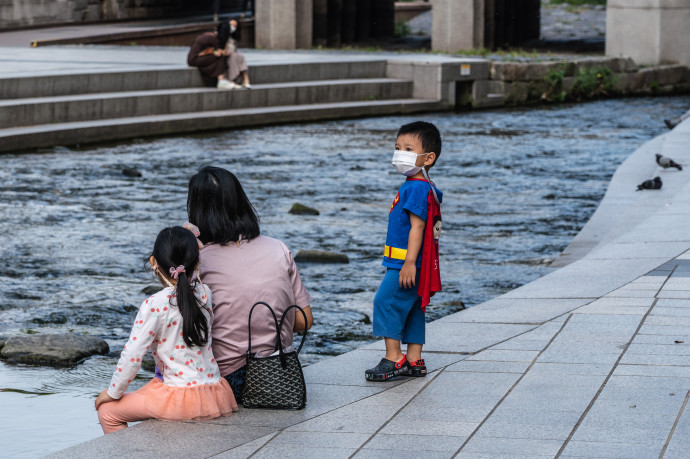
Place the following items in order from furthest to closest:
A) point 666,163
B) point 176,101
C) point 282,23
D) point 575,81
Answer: point 282,23 < point 575,81 < point 176,101 < point 666,163

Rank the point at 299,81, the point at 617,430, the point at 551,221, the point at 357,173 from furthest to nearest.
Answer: the point at 299,81 < the point at 357,173 < the point at 551,221 < the point at 617,430

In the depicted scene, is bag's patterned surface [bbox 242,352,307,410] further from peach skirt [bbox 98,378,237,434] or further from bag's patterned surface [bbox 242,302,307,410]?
peach skirt [bbox 98,378,237,434]

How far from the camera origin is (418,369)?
504cm

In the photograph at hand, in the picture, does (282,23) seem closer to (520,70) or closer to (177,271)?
(520,70)

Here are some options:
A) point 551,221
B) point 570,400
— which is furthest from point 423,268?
point 551,221

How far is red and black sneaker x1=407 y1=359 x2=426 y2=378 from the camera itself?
16.5 ft

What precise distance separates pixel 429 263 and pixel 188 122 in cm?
1275

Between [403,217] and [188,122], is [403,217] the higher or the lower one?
the higher one

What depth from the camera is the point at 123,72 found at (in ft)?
57.6

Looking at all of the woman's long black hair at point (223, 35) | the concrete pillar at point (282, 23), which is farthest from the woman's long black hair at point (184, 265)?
the concrete pillar at point (282, 23)

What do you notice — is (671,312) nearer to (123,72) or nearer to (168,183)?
(168,183)

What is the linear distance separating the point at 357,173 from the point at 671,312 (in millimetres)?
7833

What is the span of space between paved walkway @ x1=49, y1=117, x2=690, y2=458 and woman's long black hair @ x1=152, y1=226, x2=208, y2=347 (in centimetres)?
39

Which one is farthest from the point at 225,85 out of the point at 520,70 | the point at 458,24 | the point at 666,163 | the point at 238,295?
the point at 238,295
